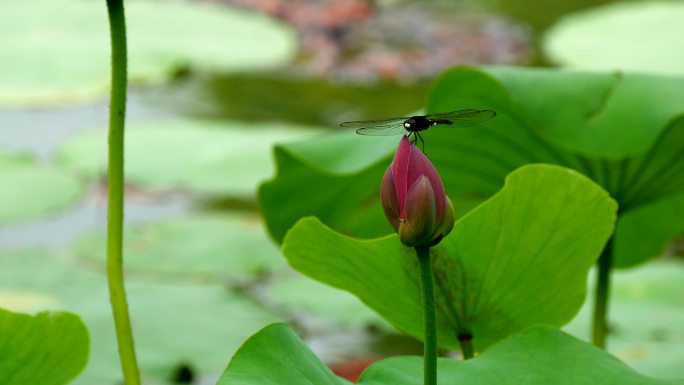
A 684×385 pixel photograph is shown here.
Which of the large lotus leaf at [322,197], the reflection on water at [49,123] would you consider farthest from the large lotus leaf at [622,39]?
the large lotus leaf at [322,197]

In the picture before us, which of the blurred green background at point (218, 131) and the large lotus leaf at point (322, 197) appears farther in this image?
the blurred green background at point (218, 131)

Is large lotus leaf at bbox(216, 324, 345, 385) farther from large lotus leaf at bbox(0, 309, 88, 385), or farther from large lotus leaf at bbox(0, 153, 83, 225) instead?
large lotus leaf at bbox(0, 153, 83, 225)

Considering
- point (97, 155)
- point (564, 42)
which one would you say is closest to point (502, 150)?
point (97, 155)

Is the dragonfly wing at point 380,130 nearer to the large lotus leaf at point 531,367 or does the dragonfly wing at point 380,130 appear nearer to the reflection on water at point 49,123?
the large lotus leaf at point 531,367

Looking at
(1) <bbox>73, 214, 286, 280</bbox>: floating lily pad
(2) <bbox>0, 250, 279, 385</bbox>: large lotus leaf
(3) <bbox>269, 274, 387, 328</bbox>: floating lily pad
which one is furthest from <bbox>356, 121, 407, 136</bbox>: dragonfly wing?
(1) <bbox>73, 214, 286, 280</bbox>: floating lily pad

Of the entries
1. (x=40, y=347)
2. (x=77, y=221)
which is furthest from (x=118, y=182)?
(x=77, y=221)

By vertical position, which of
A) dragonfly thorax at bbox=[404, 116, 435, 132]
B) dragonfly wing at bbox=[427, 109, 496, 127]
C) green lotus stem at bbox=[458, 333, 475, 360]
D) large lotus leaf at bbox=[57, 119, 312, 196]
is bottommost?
green lotus stem at bbox=[458, 333, 475, 360]

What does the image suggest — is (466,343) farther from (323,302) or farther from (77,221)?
(77,221)
